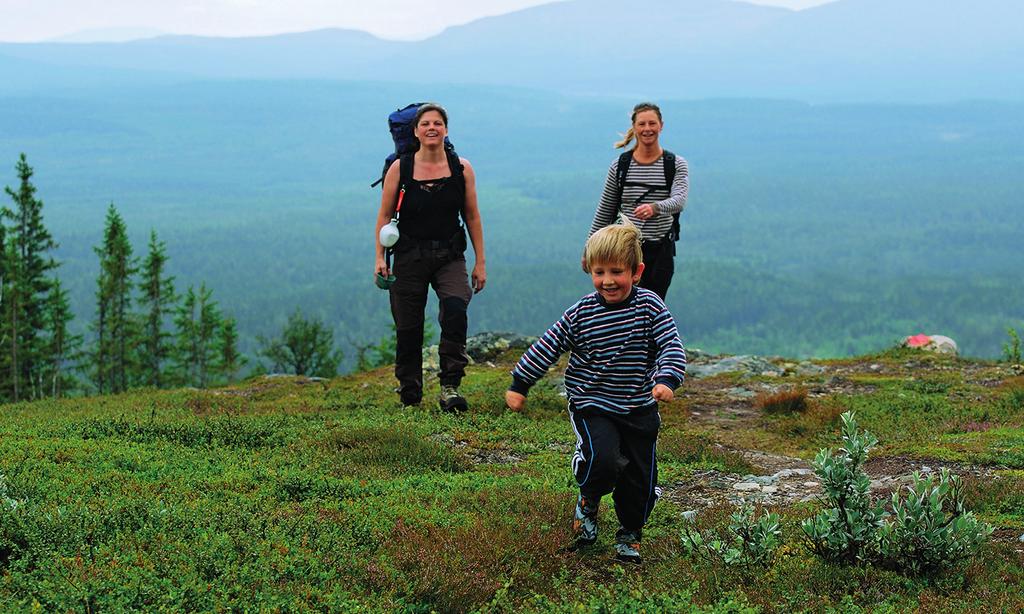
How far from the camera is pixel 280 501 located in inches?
278

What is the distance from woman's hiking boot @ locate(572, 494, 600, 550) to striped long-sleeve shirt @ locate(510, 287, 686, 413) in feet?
2.26

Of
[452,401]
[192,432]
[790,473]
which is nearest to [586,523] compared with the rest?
[790,473]

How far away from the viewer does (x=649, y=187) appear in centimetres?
1152

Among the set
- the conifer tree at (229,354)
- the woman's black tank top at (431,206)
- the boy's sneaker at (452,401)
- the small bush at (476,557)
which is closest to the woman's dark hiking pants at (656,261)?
the woman's black tank top at (431,206)

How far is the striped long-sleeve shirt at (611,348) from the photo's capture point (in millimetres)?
5992

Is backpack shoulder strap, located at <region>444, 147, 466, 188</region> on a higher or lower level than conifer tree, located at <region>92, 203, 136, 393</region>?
higher

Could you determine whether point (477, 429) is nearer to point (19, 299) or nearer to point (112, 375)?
point (19, 299)

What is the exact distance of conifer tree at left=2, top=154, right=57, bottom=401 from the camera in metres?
51.3

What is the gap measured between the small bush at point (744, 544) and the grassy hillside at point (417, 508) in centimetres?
10

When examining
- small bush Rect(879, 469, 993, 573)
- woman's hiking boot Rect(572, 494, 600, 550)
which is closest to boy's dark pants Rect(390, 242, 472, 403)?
woman's hiking boot Rect(572, 494, 600, 550)

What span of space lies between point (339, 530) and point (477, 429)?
481 cm

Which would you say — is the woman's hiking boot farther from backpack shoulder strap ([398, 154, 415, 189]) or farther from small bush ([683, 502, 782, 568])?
backpack shoulder strap ([398, 154, 415, 189])

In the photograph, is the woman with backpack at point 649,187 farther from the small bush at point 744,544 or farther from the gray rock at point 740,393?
the small bush at point 744,544

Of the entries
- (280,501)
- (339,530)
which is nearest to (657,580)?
(339,530)
